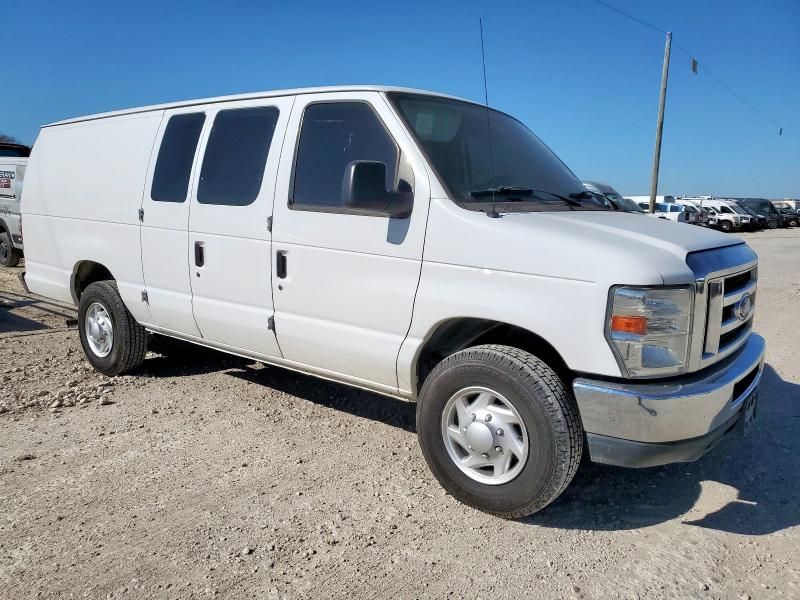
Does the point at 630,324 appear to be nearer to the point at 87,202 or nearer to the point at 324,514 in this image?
the point at 324,514

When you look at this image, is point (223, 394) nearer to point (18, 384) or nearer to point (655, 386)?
point (18, 384)

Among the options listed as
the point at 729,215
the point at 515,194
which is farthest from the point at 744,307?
the point at 729,215

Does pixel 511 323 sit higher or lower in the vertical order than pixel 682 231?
lower

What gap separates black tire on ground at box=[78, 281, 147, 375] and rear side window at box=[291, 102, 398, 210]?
2.19 metres

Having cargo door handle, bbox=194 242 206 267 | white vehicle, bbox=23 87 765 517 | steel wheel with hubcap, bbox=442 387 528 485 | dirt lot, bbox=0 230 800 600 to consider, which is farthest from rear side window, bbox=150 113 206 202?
steel wheel with hubcap, bbox=442 387 528 485

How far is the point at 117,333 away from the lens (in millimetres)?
5203

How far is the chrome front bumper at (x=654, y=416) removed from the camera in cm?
278

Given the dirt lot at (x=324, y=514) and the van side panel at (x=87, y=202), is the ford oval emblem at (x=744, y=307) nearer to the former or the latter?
the dirt lot at (x=324, y=514)

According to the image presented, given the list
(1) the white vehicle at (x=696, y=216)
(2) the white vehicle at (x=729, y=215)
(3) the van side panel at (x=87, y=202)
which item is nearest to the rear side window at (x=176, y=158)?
(3) the van side panel at (x=87, y=202)

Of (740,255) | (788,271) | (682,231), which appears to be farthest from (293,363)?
(788,271)

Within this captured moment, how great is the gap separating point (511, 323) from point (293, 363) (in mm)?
1613

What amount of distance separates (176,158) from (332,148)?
152 cm

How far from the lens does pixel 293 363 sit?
13.3ft

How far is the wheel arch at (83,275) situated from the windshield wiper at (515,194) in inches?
139
